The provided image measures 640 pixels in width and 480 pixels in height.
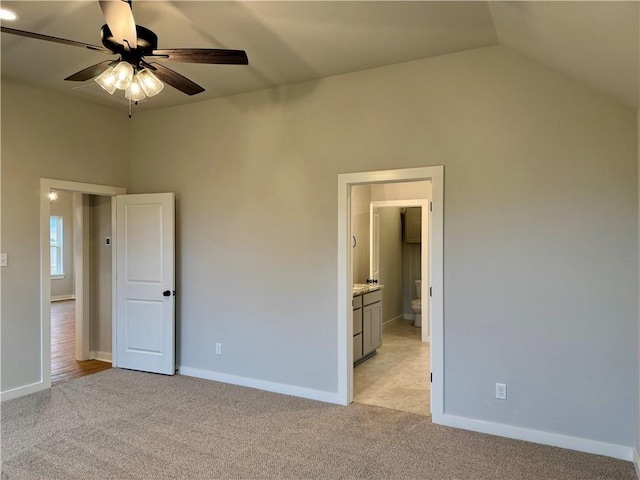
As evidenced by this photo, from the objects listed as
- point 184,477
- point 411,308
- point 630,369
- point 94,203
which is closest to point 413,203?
point 411,308

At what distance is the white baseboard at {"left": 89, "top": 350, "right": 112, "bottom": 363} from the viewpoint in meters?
5.22

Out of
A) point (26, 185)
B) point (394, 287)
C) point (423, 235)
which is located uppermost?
point (26, 185)

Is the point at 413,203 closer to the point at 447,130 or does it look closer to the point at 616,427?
the point at 447,130

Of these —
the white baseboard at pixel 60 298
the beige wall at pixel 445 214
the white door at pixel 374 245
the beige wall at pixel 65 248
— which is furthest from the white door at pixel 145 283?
the beige wall at pixel 65 248

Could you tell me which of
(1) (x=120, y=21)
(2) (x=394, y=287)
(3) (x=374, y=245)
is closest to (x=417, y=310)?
(2) (x=394, y=287)

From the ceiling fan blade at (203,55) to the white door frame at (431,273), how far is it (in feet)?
5.41

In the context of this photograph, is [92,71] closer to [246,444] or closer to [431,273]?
[246,444]

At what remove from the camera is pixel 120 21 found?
205 centimetres

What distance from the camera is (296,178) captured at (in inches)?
160

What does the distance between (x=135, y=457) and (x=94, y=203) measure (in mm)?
3456

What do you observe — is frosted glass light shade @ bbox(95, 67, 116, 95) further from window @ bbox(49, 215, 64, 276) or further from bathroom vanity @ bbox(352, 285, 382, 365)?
window @ bbox(49, 215, 64, 276)

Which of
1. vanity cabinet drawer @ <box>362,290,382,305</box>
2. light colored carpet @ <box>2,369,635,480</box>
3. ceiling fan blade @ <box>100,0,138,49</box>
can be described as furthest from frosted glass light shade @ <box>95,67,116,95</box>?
vanity cabinet drawer @ <box>362,290,382,305</box>

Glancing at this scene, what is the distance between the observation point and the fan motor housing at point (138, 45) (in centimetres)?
230

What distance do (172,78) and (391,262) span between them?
5485mm
